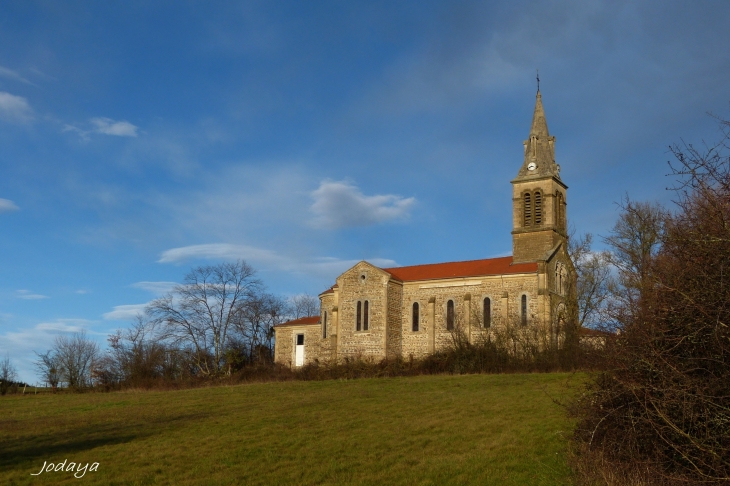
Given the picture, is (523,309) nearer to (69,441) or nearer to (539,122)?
(539,122)

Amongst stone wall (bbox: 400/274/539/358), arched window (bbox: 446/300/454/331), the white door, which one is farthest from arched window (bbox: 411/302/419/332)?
the white door

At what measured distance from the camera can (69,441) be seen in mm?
17734

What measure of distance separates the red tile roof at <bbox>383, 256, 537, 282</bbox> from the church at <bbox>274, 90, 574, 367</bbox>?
7 cm

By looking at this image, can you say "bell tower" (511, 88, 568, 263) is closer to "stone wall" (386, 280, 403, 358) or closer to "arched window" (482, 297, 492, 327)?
"arched window" (482, 297, 492, 327)

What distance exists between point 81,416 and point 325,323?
2541 centimetres

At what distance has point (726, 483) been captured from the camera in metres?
7.92

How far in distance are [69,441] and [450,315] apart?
30.0 m

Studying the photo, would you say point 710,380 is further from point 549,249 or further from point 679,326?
point 549,249

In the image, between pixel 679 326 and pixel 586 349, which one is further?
pixel 586 349

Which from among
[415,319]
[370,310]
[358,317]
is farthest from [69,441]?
[415,319]

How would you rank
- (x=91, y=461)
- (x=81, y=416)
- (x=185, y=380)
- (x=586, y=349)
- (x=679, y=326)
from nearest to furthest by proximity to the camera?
(x=679, y=326) → (x=586, y=349) → (x=91, y=461) → (x=81, y=416) → (x=185, y=380)

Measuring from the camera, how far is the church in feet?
140

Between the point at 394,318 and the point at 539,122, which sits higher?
the point at 539,122

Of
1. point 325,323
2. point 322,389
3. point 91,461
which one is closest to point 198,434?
point 91,461
